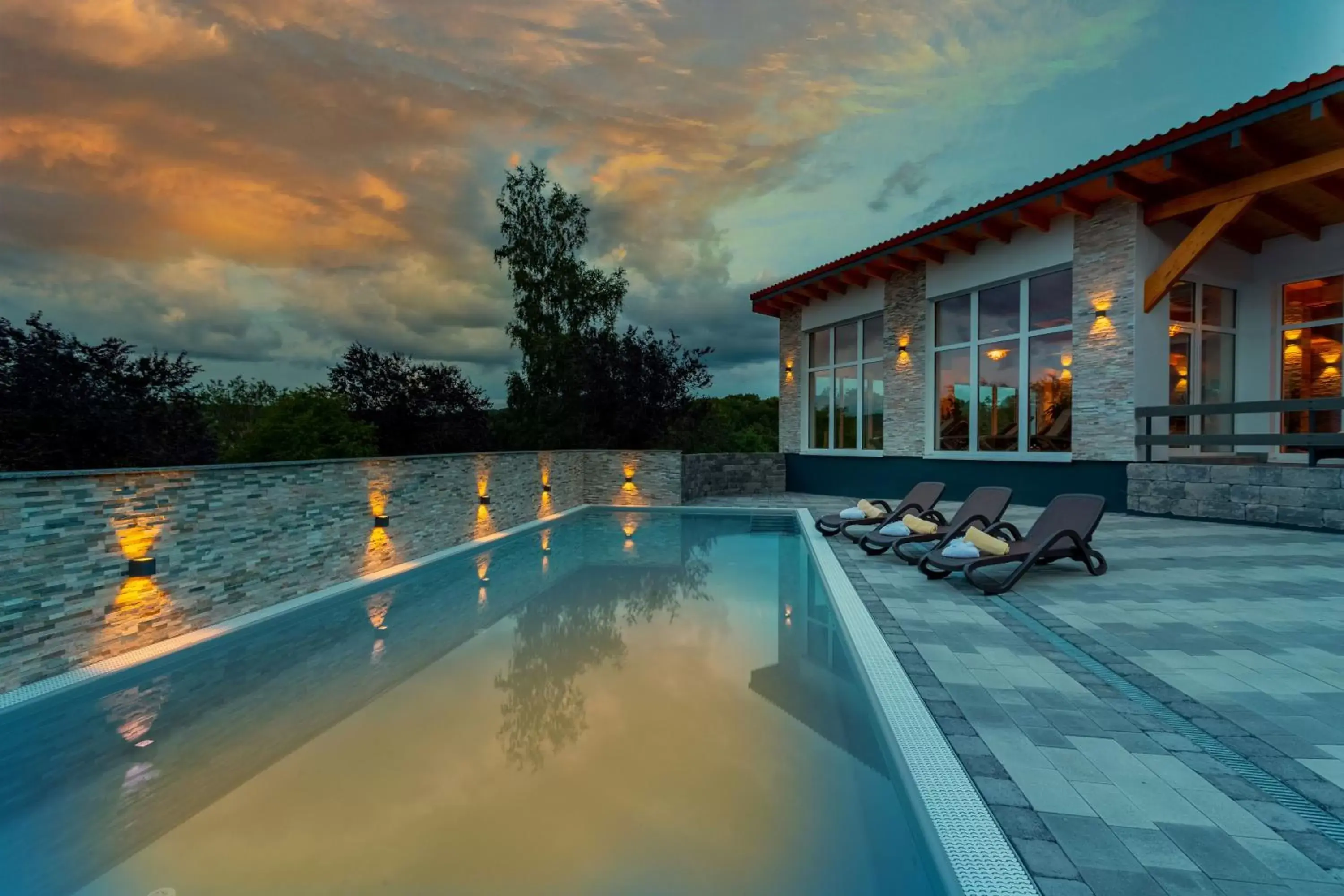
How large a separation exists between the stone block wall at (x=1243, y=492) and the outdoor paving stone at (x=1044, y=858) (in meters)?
9.80

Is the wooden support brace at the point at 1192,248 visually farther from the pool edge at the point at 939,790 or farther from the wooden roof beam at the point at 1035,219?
the pool edge at the point at 939,790

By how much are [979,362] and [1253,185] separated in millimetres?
4868

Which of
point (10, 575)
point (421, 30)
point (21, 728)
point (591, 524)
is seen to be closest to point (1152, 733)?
point (21, 728)

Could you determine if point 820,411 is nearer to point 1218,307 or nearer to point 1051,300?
point 1051,300

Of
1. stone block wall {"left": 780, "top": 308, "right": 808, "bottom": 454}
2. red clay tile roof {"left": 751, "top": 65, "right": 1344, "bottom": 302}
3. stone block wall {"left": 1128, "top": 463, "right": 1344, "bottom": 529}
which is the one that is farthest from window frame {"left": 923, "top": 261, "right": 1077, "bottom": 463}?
stone block wall {"left": 780, "top": 308, "right": 808, "bottom": 454}

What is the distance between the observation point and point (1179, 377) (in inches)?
434

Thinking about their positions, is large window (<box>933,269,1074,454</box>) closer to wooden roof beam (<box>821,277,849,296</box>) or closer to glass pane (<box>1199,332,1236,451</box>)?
glass pane (<box>1199,332,1236,451</box>)

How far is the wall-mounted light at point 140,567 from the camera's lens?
5.20 meters

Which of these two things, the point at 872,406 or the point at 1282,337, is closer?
the point at 1282,337

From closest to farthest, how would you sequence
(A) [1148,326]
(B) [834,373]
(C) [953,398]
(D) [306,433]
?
(A) [1148,326]
(C) [953,398]
(D) [306,433]
(B) [834,373]

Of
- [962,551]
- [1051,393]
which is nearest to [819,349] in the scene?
[1051,393]

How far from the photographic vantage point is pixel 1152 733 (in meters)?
3.17

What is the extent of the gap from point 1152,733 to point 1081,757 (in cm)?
55

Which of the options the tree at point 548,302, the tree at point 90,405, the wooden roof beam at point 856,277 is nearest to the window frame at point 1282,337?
the wooden roof beam at point 856,277
